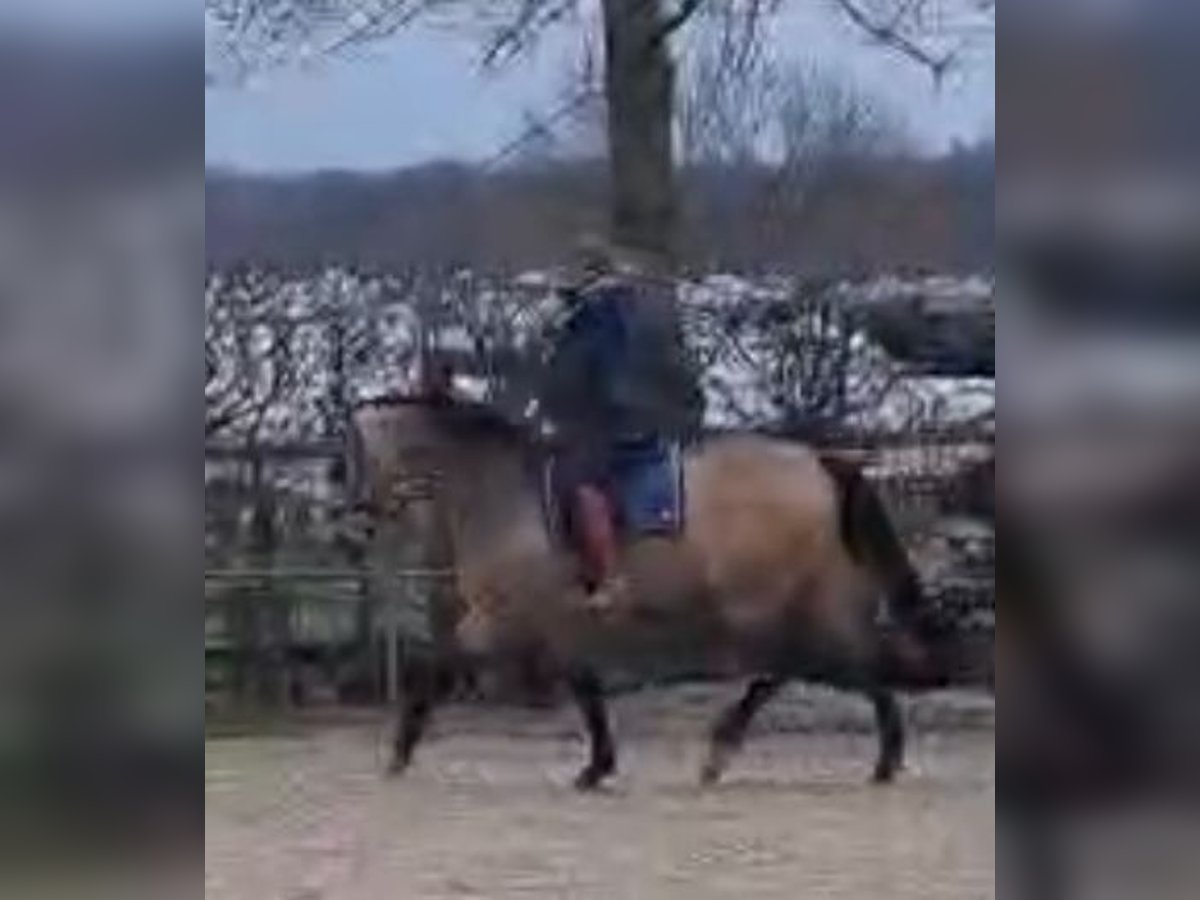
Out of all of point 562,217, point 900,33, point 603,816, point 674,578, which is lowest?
point 603,816

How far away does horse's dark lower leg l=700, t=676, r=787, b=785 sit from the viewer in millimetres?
2719

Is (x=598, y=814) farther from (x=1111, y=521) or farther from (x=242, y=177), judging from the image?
(x=1111, y=521)

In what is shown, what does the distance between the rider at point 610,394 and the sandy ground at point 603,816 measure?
0.63 ft

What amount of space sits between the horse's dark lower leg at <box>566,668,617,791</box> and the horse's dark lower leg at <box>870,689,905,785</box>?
0.86ft

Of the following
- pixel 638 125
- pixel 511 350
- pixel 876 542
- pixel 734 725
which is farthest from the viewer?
pixel 734 725

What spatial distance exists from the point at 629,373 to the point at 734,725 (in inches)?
14.6

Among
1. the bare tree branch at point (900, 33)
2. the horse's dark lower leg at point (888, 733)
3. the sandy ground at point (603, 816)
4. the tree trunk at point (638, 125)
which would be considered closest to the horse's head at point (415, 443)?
the sandy ground at point (603, 816)

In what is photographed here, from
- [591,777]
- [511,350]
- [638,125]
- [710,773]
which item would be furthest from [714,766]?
[638,125]

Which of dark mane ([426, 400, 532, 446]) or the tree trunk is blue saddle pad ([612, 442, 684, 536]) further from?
the tree trunk

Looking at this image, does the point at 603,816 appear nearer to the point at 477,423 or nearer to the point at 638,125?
the point at 477,423

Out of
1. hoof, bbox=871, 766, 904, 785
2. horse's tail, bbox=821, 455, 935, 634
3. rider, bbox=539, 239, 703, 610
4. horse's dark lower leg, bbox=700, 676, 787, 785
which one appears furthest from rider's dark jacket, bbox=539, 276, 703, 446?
hoof, bbox=871, 766, 904, 785

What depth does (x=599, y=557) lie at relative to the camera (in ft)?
9.23

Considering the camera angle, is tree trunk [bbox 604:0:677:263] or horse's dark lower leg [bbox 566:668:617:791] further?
horse's dark lower leg [bbox 566:668:617:791]

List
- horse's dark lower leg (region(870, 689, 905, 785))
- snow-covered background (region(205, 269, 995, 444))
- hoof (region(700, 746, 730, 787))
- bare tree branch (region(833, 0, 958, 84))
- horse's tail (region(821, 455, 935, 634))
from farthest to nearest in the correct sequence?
1. hoof (region(700, 746, 730, 787))
2. horse's dark lower leg (region(870, 689, 905, 785))
3. horse's tail (region(821, 455, 935, 634))
4. snow-covered background (region(205, 269, 995, 444))
5. bare tree branch (region(833, 0, 958, 84))
